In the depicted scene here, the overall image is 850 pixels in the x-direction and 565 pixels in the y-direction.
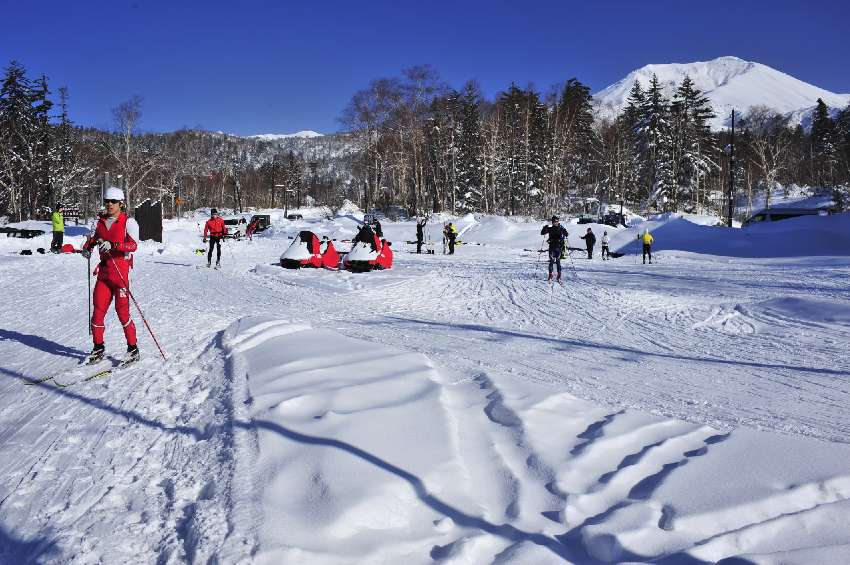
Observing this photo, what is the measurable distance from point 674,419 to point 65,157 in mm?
56896

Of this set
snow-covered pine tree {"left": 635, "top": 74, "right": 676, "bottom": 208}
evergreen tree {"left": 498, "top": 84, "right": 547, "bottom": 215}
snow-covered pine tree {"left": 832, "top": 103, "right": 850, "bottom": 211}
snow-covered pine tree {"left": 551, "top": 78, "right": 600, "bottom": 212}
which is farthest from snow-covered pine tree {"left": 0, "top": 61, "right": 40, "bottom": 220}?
snow-covered pine tree {"left": 832, "top": 103, "right": 850, "bottom": 211}

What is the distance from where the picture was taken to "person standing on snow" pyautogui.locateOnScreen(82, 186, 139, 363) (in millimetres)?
6066

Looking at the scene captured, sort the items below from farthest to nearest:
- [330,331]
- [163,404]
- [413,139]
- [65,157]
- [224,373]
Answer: [65,157] < [413,139] < [330,331] < [224,373] < [163,404]

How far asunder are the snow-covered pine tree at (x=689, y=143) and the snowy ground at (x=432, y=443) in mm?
45413

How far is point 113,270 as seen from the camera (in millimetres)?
6070

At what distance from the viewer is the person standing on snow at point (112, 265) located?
6.07 meters

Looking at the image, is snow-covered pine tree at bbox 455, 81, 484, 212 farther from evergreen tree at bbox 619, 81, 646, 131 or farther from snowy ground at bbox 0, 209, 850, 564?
snowy ground at bbox 0, 209, 850, 564

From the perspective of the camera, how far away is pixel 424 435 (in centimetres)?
369

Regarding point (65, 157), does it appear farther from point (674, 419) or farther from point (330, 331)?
point (674, 419)

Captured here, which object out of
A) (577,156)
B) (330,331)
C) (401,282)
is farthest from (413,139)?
(330,331)

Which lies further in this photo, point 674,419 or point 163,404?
point 163,404

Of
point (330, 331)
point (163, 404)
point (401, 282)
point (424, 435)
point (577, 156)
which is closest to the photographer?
point (424, 435)

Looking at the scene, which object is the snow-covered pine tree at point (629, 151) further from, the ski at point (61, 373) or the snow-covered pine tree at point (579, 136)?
the ski at point (61, 373)

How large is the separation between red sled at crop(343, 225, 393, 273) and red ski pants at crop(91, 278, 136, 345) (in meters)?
10.1
